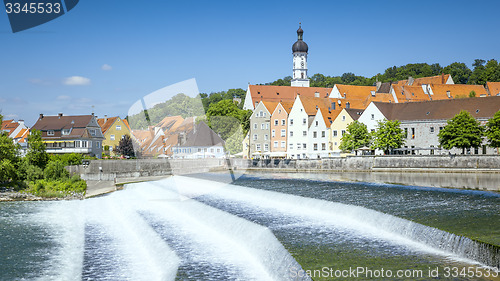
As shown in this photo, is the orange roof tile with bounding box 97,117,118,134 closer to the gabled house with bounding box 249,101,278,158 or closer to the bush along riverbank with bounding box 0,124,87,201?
the gabled house with bounding box 249,101,278,158

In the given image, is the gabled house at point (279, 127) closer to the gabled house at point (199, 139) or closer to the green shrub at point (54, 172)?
the green shrub at point (54, 172)

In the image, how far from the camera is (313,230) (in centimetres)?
2073

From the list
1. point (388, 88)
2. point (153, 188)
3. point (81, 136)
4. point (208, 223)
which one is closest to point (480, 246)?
point (208, 223)

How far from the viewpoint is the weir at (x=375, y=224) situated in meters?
15.7

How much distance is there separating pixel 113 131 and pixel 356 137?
48.5 metres

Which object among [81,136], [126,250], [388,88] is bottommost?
[126,250]

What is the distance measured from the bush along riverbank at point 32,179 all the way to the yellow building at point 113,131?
46.1 meters

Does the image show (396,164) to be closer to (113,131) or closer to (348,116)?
(348,116)

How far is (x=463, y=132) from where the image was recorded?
184 ft

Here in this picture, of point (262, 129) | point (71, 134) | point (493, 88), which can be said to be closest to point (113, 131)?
point (71, 134)

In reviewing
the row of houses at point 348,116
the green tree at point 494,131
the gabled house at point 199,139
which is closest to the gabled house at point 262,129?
the row of houses at point 348,116

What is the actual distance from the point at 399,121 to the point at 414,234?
5016cm

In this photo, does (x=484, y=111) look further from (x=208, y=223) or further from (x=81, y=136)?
(x=81, y=136)

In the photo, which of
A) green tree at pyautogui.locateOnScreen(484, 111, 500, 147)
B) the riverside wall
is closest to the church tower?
the riverside wall
